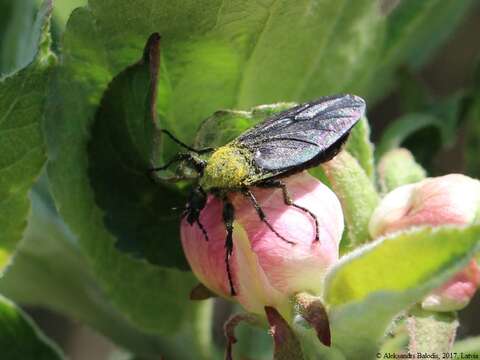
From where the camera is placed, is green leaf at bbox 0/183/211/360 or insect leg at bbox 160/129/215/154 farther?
green leaf at bbox 0/183/211/360

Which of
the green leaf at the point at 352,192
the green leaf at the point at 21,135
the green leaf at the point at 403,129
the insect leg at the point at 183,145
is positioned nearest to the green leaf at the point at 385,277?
the green leaf at the point at 352,192

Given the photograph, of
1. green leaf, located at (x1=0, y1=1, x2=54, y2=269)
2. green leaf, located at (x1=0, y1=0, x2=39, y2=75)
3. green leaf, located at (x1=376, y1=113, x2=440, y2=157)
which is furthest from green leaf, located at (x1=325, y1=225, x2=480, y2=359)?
green leaf, located at (x1=0, y1=0, x2=39, y2=75)

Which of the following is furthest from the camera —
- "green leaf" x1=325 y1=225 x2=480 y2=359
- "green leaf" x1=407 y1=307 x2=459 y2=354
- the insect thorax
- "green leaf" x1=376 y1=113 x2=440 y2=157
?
"green leaf" x1=376 y1=113 x2=440 y2=157

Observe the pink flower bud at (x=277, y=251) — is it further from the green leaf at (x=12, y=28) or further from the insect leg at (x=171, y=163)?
the green leaf at (x=12, y=28)

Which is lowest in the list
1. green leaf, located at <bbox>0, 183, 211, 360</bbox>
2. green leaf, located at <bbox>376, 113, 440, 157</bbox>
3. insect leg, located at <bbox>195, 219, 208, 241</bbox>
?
green leaf, located at <bbox>0, 183, 211, 360</bbox>

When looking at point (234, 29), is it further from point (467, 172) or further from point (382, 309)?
point (467, 172)

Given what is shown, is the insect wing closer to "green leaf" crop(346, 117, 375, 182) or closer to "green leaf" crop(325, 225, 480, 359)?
"green leaf" crop(346, 117, 375, 182)

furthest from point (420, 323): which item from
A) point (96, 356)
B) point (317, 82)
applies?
point (96, 356)

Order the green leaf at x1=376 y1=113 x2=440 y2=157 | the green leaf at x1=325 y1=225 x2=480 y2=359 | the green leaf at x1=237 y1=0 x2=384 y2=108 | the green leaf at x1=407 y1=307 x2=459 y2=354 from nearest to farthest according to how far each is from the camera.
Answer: the green leaf at x1=325 y1=225 x2=480 y2=359 < the green leaf at x1=407 y1=307 x2=459 y2=354 < the green leaf at x1=237 y1=0 x2=384 y2=108 < the green leaf at x1=376 y1=113 x2=440 y2=157
